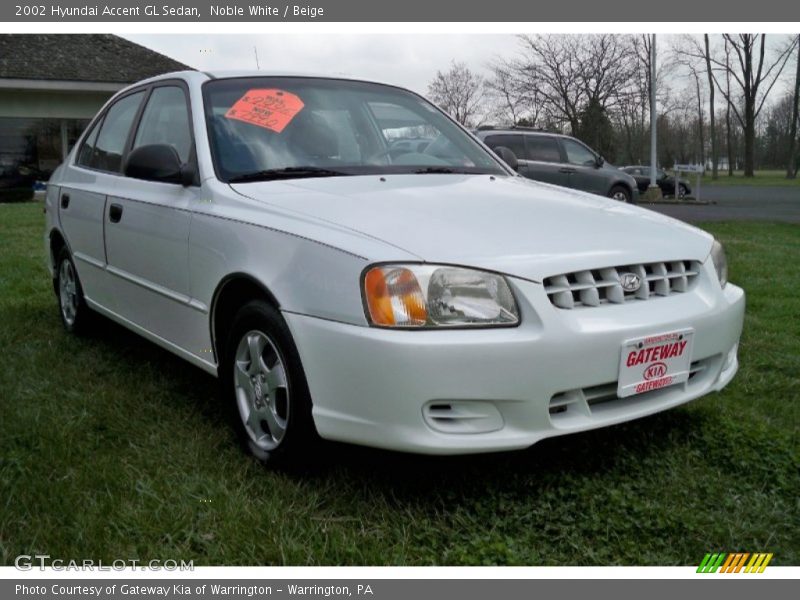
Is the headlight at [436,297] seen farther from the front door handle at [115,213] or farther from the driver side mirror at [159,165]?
the front door handle at [115,213]

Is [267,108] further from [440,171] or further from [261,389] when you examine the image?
[261,389]

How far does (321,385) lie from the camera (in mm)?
2641

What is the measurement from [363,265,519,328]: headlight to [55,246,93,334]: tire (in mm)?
3027

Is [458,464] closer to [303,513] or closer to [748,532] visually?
[303,513]

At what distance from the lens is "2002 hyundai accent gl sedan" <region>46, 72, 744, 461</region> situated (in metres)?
2.52

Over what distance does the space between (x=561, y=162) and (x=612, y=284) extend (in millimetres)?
14078

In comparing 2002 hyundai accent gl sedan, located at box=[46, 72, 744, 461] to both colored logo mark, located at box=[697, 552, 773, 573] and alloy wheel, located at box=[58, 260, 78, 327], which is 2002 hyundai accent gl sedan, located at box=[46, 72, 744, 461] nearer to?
colored logo mark, located at box=[697, 552, 773, 573]

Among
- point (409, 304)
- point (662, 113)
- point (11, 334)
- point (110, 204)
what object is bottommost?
point (11, 334)

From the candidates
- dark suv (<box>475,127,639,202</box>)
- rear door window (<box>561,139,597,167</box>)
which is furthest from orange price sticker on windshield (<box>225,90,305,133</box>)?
rear door window (<box>561,139,597,167</box>)

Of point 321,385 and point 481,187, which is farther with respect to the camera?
point 481,187

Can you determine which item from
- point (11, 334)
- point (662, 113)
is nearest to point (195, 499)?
point (11, 334)

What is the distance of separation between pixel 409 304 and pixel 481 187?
1.15m

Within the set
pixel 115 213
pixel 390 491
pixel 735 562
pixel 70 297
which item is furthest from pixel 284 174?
pixel 70 297
